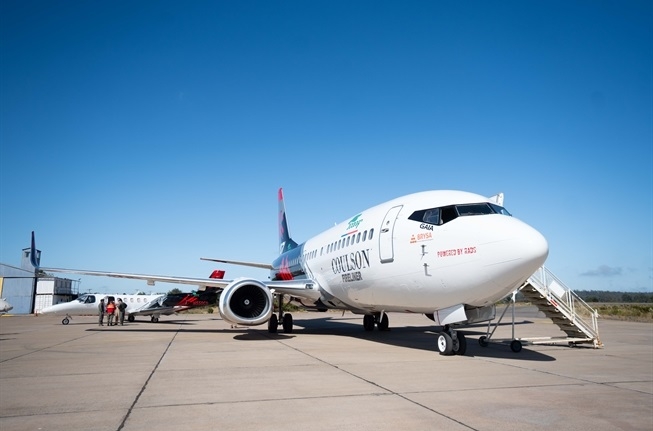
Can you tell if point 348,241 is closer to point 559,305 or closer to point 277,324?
point 277,324

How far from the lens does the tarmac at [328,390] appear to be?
4812 millimetres

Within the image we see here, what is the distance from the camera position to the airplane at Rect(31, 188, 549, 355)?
877cm

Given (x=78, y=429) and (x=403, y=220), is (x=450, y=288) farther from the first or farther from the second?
(x=78, y=429)

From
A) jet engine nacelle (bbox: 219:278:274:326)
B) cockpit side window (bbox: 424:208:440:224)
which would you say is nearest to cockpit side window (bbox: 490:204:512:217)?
cockpit side window (bbox: 424:208:440:224)

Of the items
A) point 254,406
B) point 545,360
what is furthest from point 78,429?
point 545,360

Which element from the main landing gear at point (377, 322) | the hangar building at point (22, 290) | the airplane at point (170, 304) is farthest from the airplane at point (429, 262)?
the hangar building at point (22, 290)

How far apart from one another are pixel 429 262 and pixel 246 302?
7118mm

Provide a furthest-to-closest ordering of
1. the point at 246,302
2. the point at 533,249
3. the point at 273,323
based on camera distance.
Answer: the point at 273,323 < the point at 246,302 < the point at 533,249

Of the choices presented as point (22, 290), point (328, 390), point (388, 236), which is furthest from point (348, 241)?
point (22, 290)

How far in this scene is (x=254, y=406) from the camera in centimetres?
551

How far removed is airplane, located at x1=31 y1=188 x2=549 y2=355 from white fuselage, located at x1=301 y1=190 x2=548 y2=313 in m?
0.02

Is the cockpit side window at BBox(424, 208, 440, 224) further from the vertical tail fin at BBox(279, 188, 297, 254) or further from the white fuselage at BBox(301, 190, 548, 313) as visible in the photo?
the vertical tail fin at BBox(279, 188, 297, 254)

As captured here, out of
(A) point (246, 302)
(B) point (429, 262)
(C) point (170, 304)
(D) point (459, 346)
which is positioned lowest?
(D) point (459, 346)

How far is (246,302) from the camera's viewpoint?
14.8 metres
